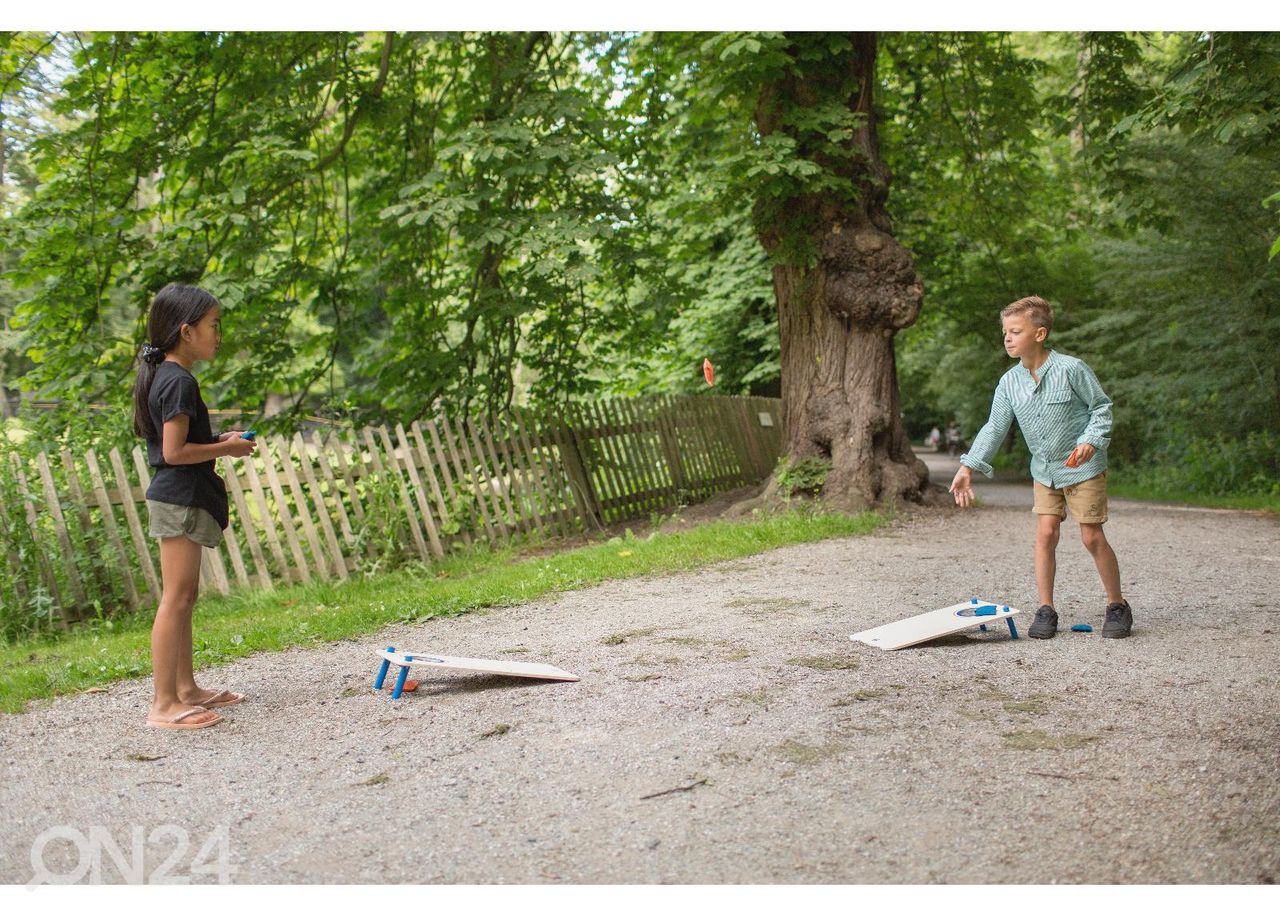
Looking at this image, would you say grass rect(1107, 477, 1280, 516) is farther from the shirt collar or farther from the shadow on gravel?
the shadow on gravel

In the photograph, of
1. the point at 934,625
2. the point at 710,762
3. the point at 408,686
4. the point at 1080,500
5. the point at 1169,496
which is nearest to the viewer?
the point at 710,762

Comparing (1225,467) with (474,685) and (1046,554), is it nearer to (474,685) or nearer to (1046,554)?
(1046,554)

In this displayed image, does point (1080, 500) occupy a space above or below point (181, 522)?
below

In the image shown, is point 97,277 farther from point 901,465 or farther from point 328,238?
point 901,465

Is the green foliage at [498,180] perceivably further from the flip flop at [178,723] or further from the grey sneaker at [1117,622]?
the flip flop at [178,723]

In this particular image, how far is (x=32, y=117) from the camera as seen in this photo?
10453 millimetres

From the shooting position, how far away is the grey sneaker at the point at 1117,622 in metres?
5.47

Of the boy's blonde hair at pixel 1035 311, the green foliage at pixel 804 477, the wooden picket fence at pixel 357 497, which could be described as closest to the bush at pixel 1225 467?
the green foliage at pixel 804 477

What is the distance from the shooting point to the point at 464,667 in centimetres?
470

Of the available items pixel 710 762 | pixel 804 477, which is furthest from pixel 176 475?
pixel 804 477

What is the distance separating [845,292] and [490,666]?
7.08m

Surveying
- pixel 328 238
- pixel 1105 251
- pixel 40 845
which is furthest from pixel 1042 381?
pixel 1105 251

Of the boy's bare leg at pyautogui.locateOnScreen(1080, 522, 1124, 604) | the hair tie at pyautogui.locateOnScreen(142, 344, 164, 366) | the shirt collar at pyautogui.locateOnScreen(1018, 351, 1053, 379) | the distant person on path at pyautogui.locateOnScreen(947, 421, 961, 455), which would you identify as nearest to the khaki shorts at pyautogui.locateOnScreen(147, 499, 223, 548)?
the hair tie at pyautogui.locateOnScreen(142, 344, 164, 366)

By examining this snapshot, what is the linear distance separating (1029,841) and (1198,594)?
176 inches
